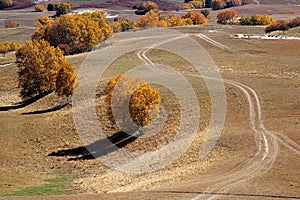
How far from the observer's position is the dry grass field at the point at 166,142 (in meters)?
44.7

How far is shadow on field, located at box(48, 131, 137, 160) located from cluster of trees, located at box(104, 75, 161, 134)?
96.7 inches

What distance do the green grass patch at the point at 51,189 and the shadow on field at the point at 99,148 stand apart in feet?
25.7

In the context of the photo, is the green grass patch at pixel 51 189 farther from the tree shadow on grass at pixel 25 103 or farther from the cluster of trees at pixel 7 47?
the cluster of trees at pixel 7 47

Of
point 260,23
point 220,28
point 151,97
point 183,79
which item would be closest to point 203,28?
point 220,28

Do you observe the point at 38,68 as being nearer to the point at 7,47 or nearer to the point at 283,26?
the point at 7,47

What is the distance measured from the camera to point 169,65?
10631 centimetres

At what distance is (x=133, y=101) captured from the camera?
71.6m

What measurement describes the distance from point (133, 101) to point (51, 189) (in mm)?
22565

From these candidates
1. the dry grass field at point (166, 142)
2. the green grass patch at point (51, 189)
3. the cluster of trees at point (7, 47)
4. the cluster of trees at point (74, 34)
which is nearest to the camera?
the dry grass field at point (166, 142)

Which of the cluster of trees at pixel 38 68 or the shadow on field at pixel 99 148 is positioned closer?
the shadow on field at pixel 99 148

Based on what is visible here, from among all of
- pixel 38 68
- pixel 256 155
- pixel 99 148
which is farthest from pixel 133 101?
pixel 38 68

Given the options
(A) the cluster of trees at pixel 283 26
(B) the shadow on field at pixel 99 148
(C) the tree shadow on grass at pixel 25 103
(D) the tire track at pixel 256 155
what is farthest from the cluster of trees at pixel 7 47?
(D) the tire track at pixel 256 155

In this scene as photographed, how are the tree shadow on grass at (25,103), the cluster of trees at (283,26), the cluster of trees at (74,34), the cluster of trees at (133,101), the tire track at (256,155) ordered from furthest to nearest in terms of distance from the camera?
the cluster of trees at (283,26) < the cluster of trees at (74,34) < the tree shadow on grass at (25,103) < the cluster of trees at (133,101) < the tire track at (256,155)

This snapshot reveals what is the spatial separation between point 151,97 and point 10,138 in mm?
23582
